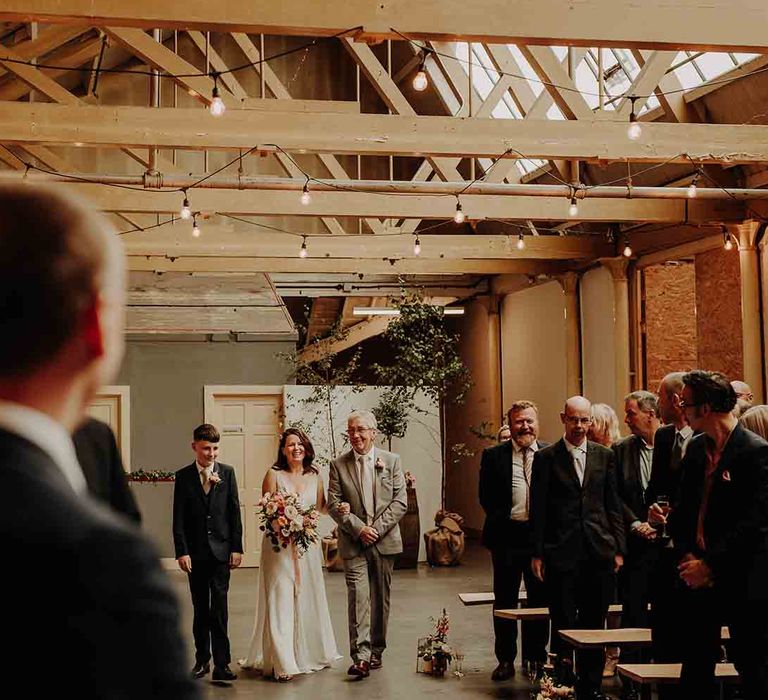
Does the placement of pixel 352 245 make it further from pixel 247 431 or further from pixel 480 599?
pixel 480 599

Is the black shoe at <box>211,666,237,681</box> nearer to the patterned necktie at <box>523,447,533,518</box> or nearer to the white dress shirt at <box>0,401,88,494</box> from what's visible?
the patterned necktie at <box>523,447,533,518</box>

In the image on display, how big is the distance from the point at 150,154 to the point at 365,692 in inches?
216

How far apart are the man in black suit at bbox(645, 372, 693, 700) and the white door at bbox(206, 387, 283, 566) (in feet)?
30.4

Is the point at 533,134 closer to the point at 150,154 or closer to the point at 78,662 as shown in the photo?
the point at 150,154

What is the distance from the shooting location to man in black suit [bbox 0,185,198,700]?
76 centimetres

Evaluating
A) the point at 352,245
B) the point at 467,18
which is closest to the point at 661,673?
the point at 467,18

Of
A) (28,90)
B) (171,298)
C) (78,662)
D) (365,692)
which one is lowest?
(365,692)

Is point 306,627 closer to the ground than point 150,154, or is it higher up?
closer to the ground

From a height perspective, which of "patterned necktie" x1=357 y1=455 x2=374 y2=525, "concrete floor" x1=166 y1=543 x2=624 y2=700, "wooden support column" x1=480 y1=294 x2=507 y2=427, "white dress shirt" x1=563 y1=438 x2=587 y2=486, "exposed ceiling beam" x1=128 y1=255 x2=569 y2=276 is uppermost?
"exposed ceiling beam" x1=128 y1=255 x2=569 y2=276

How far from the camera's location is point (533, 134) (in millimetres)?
7711

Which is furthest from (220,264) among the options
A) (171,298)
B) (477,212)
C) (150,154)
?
(477,212)

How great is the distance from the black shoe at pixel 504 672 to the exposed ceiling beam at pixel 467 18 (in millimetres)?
3893

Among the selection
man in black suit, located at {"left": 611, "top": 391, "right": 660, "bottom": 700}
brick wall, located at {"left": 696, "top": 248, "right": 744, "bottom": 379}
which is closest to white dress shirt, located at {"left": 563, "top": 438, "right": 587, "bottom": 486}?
man in black suit, located at {"left": 611, "top": 391, "right": 660, "bottom": 700}

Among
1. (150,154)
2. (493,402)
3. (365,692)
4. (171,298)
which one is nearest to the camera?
(365,692)
